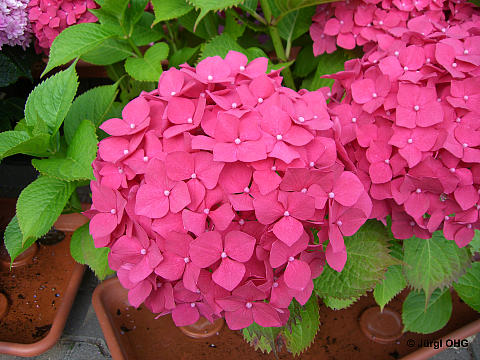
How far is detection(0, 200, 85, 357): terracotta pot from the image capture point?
99cm

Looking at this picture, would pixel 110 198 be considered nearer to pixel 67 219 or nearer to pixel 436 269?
pixel 436 269

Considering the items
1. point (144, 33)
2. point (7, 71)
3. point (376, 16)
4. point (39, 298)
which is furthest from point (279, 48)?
point (39, 298)

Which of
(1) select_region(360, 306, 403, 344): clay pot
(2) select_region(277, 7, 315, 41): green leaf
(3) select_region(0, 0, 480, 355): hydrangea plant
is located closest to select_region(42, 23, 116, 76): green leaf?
(3) select_region(0, 0, 480, 355): hydrangea plant

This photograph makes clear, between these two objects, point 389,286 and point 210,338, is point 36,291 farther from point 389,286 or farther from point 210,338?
point 389,286

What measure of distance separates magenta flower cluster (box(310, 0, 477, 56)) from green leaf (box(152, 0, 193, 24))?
32cm

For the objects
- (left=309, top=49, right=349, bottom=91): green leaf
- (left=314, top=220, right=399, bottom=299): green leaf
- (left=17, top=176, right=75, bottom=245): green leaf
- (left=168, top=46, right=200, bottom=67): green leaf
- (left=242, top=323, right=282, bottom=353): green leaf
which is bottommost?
(left=242, top=323, right=282, bottom=353): green leaf

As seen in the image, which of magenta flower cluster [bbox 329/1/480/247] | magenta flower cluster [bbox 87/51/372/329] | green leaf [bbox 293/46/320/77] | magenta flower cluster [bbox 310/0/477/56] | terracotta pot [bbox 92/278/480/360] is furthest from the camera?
green leaf [bbox 293/46/320/77]

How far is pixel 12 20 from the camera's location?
3.13 ft

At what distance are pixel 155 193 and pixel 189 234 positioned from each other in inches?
2.6

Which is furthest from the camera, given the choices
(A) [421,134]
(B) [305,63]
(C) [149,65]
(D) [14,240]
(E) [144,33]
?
(B) [305,63]

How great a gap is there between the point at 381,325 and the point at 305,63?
723 millimetres

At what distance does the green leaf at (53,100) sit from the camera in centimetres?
78

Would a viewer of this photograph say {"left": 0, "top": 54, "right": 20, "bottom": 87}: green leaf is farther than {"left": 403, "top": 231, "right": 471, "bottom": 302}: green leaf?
Yes

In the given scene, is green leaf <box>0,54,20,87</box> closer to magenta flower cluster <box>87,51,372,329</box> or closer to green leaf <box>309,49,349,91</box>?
magenta flower cluster <box>87,51,372,329</box>
